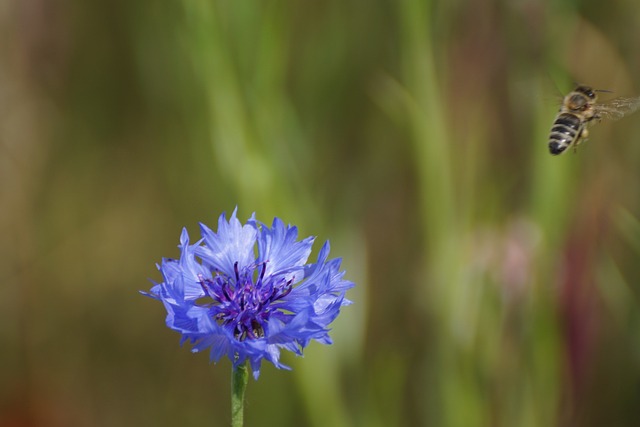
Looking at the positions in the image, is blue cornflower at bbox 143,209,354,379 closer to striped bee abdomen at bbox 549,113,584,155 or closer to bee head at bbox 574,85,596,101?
striped bee abdomen at bbox 549,113,584,155

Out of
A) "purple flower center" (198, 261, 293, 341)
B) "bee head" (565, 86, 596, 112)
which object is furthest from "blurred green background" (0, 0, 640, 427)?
"purple flower center" (198, 261, 293, 341)

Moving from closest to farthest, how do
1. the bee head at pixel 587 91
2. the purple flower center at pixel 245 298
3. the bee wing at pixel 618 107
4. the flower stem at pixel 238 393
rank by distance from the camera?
the flower stem at pixel 238 393
the purple flower center at pixel 245 298
the bee wing at pixel 618 107
the bee head at pixel 587 91

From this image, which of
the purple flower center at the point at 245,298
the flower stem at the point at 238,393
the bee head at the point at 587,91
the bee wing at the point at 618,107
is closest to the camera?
the flower stem at the point at 238,393

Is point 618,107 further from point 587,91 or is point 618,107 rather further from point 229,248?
point 229,248

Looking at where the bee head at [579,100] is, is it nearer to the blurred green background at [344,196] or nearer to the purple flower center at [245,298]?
the blurred green background at [344,196]

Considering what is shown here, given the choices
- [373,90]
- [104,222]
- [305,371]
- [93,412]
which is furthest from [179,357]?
[373,90]

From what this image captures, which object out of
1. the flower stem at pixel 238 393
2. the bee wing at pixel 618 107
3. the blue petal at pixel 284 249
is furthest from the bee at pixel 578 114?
the flower stem at pixel 238 393

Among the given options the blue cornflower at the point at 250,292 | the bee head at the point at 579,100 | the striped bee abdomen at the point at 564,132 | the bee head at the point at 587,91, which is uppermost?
the bee head at the point at 587,91
